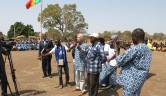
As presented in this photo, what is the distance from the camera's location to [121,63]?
4.89 meters

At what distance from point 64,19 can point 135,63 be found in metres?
69.9

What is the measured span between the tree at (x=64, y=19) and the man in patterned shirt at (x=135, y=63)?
224ft

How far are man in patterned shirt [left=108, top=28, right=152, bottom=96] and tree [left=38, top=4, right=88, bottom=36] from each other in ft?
224

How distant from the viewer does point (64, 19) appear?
74.2 m

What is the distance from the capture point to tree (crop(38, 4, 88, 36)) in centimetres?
7338

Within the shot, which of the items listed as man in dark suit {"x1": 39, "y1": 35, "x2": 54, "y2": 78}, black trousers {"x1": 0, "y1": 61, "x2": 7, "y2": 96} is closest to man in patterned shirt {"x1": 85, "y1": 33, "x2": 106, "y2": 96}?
black trousers {"x1": 0, "y1": 61, "x2": 7, "y2": 96}

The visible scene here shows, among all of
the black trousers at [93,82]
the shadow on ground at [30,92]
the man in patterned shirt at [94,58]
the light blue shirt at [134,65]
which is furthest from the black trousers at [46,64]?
the light blue shirt at [134,65]

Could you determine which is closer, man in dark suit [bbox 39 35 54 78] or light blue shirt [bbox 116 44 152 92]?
light blue shirt [bbox 116 44 152 92]

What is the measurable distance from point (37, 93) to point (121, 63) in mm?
5170

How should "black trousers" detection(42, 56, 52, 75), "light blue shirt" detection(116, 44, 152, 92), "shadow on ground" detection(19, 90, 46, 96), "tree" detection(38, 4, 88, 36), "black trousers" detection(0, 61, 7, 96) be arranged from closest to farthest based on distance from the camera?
"light blue shirt" detection(116, 44, 152, 92), "black trousers" detection(0, 61, 7, 96), "shadow on ground" detection(19, 90, 46, 96), "black trousers" detection(42, 56, 52, 75), "tree" detection(38, 4, 88, 36)

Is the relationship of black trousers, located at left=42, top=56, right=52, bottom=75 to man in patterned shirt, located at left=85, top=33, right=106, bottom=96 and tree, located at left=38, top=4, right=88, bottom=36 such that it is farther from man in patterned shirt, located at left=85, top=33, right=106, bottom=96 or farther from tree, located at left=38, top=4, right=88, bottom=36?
tree, located at left=38, top=4, right=88, bottom=36

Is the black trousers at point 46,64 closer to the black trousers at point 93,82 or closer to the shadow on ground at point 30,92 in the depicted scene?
the shadow on ground at point 30,92

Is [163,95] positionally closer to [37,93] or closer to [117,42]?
[117,42]

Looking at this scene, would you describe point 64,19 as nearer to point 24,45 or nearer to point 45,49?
point 24,45
